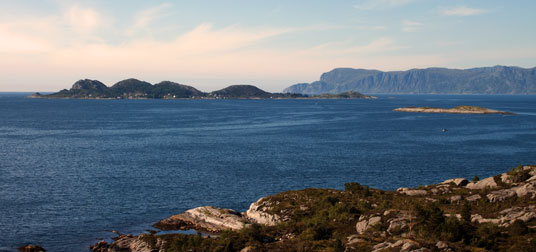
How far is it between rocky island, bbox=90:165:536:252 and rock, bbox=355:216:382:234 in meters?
Answer: 0.09

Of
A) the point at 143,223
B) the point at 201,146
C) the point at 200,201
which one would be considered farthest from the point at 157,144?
the point at 143,223

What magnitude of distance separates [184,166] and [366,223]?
52.8 metres

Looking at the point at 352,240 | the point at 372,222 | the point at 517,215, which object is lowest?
the point at 372,222

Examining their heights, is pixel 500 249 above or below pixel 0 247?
above

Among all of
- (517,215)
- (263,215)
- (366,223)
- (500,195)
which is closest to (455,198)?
(500,195)

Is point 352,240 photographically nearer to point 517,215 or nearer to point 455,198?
point 517,215

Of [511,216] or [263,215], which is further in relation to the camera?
[263,215]

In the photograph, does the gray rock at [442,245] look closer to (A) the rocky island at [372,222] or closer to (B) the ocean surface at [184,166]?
(A) the rocky island at [372,222]

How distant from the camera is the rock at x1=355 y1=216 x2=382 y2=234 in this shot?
4103 cm

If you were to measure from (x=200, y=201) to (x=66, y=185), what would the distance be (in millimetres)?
23924

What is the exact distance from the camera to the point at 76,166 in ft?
285

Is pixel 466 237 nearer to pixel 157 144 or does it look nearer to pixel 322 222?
pixel 322 222

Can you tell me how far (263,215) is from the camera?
50.3 metres

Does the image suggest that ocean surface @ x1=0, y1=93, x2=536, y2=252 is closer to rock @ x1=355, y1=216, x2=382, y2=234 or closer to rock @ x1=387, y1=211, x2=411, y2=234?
rock @ x1=355, y1=216, x2=382, y2=234
